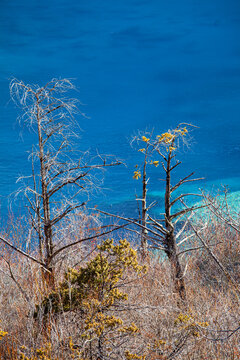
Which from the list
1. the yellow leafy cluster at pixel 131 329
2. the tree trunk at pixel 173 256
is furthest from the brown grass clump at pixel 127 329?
the tree trunk at pixel 173 256

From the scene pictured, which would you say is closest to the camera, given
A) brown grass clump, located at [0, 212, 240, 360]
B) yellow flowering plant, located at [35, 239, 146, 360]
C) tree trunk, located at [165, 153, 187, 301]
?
brown grass clump, located at [0, 212, 240, 360]

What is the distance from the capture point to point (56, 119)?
17.3 feet

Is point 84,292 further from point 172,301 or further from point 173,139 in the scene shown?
point 173,139

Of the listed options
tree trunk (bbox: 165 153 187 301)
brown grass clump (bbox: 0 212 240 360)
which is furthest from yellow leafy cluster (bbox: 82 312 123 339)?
tree trunk (bbox: 165 153 187 301)

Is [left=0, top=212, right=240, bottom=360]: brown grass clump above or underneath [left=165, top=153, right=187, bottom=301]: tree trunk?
underneath

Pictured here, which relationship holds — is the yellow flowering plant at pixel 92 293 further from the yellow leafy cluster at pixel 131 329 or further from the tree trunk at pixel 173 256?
the tree trunk at pixel 173 256

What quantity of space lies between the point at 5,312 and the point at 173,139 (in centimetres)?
367

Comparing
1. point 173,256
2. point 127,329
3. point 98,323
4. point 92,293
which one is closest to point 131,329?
point 127,329

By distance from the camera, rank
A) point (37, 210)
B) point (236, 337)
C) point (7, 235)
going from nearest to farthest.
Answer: point (236, 337)
point (37, 210)
point (7, 235)

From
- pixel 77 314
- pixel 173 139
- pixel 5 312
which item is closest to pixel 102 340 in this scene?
pixel 77 314

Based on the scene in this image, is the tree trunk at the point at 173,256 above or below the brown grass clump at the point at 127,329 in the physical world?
above

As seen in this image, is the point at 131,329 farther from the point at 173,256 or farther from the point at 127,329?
the point at 173,256

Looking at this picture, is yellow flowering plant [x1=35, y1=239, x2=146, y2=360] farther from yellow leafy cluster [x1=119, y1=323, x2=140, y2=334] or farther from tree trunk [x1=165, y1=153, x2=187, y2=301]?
tree trunk [x1=165, y1=153, x2=187, y2=301]

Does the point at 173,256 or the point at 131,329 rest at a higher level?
the point at 173,256
